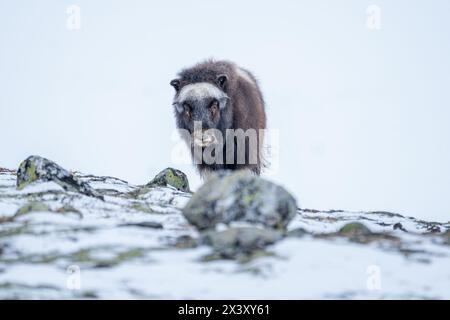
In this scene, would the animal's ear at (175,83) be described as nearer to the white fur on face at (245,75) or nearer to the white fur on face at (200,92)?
the white fur on face at (200,92)

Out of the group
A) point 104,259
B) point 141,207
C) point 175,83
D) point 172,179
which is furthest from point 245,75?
point 104,259

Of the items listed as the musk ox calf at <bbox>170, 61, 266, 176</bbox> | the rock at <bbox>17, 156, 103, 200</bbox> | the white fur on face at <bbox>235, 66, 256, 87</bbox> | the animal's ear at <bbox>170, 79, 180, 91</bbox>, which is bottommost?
the rock at <bbox>17, 156, 103, 200</bbox>

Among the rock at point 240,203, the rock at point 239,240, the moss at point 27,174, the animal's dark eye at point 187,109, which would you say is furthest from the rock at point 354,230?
the animal's dark eye at point 187,109

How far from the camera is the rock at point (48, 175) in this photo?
35.7ft

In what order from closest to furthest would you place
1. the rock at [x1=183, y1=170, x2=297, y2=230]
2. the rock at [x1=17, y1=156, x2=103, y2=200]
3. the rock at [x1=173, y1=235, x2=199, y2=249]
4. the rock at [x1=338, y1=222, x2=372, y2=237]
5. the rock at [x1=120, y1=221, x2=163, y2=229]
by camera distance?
the rock at [x1=173, y1=235, x2=199, y2=249], the rock at [x1=183, y1=170, x2=297, y2=230], the rock at [x1=338, y1=222, x2=372, y2=237], the rock at [x1=120, y1=221, x2=163, y2=229], the rock at [x1=17, y1=156, x2=103, y2=200]

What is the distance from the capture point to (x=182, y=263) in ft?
24.5

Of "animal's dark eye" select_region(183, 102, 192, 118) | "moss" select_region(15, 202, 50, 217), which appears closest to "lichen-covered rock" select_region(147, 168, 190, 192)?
"animal's dark eye" select_region(183, 102, 192, 118)

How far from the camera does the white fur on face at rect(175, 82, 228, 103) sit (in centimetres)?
1318

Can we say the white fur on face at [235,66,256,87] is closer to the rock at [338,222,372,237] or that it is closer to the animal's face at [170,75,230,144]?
the animal's face at [170,75,230,144]

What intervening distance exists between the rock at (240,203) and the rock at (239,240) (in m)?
0.56

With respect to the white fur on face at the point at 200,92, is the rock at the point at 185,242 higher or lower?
lower

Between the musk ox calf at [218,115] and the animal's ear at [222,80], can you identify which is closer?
the musk ox calf at [218,115]

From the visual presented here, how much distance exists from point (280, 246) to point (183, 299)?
4.45ft
